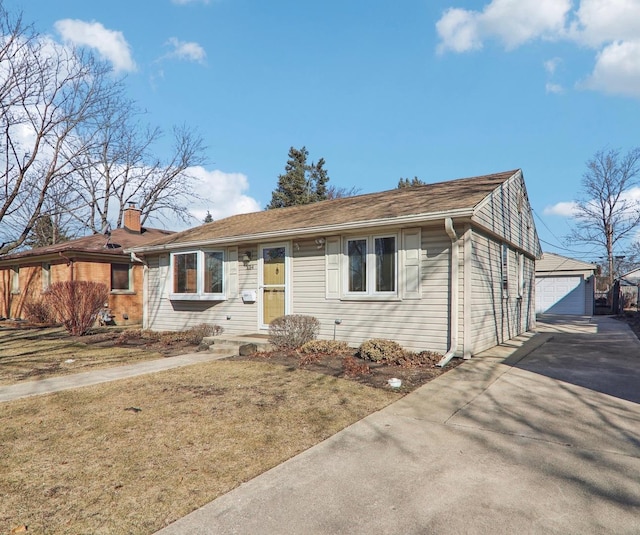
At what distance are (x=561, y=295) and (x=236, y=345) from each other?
19.8 meters

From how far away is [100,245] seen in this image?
16031 millimetres

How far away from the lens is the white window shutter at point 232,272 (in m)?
10.5

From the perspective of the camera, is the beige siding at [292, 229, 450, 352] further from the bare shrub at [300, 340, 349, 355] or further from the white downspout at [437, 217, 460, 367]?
the bare shrub at [300, 340, 349, 355]

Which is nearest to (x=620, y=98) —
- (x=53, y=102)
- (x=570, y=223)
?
(x=570, y=223)

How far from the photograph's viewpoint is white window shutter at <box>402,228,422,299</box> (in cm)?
771

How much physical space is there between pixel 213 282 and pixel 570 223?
32214 mm

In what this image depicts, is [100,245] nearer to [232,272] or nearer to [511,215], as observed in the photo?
[232,272]

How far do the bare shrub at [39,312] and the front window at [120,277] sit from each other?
2.42m

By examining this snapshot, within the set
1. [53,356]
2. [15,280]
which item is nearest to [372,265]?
[53,356]

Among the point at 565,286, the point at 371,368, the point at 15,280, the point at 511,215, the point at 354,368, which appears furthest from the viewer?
the point at 565,286

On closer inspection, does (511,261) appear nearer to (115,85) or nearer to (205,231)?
(205,231)

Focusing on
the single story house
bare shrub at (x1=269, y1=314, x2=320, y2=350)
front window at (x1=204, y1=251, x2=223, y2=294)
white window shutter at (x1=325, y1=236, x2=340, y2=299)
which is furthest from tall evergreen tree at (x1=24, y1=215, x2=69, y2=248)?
white window shutter at (x1=325, y1=236, x2=340, y2=299)

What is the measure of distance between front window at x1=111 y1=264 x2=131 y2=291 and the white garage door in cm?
2069

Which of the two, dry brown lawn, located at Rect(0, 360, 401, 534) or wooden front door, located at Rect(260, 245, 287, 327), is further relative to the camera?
wooden front door, located at Rect(260, 245, 287, 327)
